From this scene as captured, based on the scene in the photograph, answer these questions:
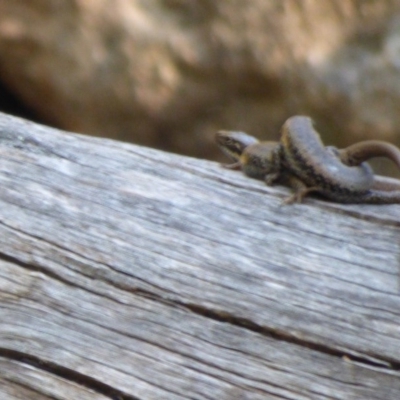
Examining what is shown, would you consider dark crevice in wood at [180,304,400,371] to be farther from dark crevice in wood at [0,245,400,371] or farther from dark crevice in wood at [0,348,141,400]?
dark crevice in wood at [0,348,141,400]

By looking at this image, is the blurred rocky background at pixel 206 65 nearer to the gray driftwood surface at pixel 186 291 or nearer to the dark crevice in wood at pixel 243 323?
the gray driftwood surface at pixel 186 291

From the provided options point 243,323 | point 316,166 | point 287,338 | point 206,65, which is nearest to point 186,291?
point 243,323

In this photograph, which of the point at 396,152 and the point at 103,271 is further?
the point at 396,152

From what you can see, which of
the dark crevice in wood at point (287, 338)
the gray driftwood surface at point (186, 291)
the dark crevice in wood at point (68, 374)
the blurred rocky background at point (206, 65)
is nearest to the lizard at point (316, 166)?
the gray driftwood surface at point (186, 291)

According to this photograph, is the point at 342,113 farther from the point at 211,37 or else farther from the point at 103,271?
the point at 103,271

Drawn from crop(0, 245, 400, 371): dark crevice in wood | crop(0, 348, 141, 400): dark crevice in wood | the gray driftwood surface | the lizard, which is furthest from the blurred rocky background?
crop(0, 348, 141, 400): dark crevice in wood

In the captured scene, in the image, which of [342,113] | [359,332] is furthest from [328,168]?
[342,113]
